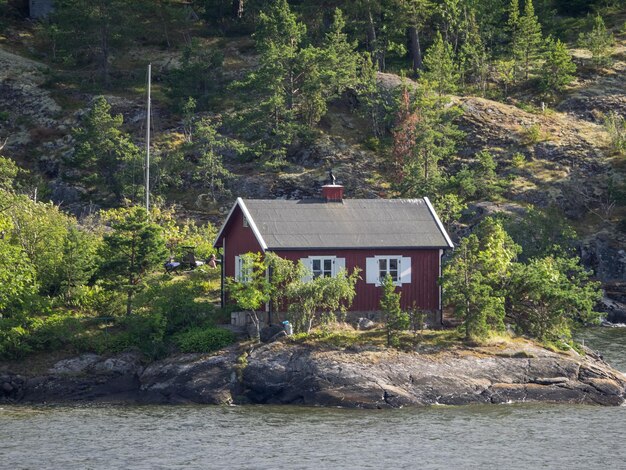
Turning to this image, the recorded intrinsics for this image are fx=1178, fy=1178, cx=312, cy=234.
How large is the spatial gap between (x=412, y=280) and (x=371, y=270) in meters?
1.71

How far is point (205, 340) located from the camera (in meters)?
43.6

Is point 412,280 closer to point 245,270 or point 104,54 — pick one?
point 245,270

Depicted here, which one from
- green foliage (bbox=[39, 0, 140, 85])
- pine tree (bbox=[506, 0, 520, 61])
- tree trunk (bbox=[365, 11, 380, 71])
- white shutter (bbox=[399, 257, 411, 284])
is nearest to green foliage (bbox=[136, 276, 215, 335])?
white shutter (bbox=[399, 257, 411, 284])

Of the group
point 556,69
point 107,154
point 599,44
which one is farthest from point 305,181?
point 599,44

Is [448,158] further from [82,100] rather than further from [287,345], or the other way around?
[287,345]

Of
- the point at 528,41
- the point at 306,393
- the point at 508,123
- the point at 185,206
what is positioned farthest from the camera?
the point at 528,41

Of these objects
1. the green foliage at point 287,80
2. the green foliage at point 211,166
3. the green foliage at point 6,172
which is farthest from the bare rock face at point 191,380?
the green foliage at point 287,80

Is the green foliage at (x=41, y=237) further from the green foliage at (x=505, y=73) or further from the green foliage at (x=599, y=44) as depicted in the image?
the green foliage at (x=599, y=44)

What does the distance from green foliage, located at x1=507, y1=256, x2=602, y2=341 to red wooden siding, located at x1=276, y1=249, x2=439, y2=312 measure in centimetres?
306

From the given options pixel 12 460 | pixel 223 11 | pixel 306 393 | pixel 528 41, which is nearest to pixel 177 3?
pixel 223 11

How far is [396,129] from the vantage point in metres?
70.2

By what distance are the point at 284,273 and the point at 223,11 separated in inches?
1962

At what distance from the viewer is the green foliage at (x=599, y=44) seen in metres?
82.0

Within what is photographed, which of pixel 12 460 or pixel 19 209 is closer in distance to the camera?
pixel 12 460
